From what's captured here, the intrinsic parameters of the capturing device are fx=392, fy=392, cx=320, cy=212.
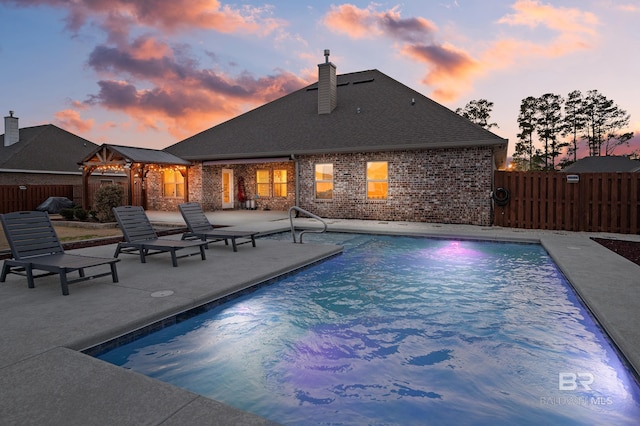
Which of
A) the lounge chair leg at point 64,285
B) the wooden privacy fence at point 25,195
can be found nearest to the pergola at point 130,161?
the wooden privacy fence at point 25,195

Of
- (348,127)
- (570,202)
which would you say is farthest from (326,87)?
(570,202)

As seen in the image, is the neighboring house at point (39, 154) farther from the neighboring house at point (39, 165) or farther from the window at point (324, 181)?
the window at point (324, 181)

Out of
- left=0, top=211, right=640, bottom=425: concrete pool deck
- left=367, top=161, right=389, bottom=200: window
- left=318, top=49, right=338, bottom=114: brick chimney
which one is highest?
left=318, top=49, right=338, bottom=114: brick chimney

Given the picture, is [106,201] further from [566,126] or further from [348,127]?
[566,126]

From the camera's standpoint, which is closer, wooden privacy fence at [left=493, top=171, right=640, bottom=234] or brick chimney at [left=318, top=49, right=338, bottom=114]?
wooden privacy fence at [left=493, top=171, right=640, bottom=234]

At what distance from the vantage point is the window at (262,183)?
23.2m

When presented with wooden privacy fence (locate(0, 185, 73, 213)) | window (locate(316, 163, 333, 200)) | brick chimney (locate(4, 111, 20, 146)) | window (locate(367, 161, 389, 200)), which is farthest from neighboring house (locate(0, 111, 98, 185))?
window (locate(367, 161, 389, 200))

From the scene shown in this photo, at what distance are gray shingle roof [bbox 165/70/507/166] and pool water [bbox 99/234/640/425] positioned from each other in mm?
9566

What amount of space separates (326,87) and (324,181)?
520 cm

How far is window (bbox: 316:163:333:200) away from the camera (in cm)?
1809

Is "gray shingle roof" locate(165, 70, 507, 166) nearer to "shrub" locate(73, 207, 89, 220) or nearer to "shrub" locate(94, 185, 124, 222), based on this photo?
"shrub" locate(94, 185, 124, 222)

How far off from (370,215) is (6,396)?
15.0 meters

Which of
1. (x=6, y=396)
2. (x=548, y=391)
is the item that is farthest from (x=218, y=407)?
(x=548, y=391)

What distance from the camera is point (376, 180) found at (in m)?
16.9
